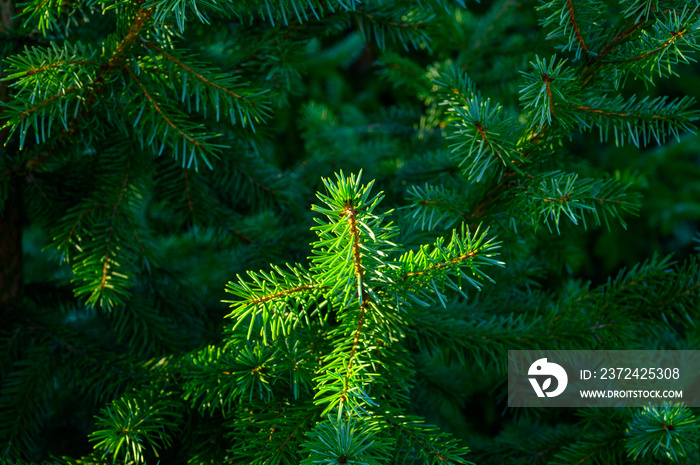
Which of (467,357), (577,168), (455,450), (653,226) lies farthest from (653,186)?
(455,450)

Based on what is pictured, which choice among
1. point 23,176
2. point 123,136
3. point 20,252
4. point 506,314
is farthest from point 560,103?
point 20,252

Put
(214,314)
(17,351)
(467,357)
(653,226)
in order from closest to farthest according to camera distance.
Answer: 1. (467,357)
2. (17,351)
3. (214,314)
4. (653,226)

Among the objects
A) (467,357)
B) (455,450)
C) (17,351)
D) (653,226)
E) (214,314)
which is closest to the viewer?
(455,450)

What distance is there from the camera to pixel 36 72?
619 mm

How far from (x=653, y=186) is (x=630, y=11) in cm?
208

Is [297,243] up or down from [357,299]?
up

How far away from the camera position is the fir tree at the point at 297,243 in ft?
1.91

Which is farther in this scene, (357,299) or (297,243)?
(297,243)

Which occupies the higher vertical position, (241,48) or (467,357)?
(241,48)

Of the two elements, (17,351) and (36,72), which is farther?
(17,351)

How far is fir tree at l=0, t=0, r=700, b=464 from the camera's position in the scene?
583 mm

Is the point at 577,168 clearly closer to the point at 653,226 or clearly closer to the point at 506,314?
the point at 506,314

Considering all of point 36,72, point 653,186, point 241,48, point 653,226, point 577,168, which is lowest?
point 36,72

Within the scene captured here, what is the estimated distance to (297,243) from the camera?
100 cm
